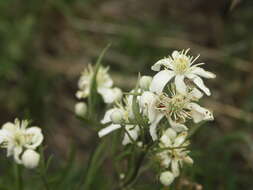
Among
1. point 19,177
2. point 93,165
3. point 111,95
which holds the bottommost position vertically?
point 19,177

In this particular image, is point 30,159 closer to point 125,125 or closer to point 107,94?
point 125,125

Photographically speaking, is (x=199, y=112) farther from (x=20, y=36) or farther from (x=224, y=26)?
(x=224, y=26)

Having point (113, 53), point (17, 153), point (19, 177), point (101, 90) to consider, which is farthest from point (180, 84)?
point (113, 53)

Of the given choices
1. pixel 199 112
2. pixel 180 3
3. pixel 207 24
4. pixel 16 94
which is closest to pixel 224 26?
pixel 207 24

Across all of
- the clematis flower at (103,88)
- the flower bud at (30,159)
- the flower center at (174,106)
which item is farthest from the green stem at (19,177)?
the flower center at (174,106)

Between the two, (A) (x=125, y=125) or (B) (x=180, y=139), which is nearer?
(A) (x=125, y=125)

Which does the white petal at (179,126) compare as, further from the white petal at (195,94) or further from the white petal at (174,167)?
the white petal at (174,167)

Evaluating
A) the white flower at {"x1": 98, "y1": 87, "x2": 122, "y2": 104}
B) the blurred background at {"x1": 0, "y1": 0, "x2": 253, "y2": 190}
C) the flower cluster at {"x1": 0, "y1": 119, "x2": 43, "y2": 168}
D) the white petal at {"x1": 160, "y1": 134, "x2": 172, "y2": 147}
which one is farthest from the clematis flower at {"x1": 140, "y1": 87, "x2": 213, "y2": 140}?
the blurred background at {"x1": 0, "y1": 0, "x2": 253, "y2": 190}
